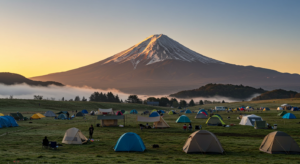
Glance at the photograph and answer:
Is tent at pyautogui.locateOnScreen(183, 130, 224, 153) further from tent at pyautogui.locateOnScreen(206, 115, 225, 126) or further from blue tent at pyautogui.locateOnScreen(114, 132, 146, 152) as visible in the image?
tent at pyautogui.locateOnScreen(206, 115, 225, 126)

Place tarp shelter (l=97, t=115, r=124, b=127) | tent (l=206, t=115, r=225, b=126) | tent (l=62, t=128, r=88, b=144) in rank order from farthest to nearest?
1. tent (l=206, t=115, r=225, b=126)
2. tarp shelter (l=97, t=115, r=124, b=127)
3. tent (l=62, t=128, r=88, b=144)

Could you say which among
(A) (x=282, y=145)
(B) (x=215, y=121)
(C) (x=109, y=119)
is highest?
(C) (x=109, y=119)

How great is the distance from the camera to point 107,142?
79.3 feet

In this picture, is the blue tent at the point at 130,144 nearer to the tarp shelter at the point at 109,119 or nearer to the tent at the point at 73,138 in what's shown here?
the tent at the point at 73,138

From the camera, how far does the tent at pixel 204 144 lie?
755 inches

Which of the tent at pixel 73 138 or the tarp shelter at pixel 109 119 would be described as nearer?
the tent at pixel 73 138

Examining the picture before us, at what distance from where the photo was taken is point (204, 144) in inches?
758

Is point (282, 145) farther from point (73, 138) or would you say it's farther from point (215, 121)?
point (215, 121)

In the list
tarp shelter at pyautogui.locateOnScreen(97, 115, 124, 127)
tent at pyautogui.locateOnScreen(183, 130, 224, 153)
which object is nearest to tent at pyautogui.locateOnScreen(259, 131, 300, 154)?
tent at pyautogui.locateOnScreen(183, 130, 224, 153)

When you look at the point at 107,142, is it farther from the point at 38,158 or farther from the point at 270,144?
the point at 270,144

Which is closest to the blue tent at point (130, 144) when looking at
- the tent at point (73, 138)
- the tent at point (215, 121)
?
the tent at point (73, 138)

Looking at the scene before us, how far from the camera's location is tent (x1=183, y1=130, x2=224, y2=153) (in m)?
19.2

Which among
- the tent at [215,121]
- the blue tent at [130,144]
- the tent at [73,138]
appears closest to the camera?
the blue tent at [130,144]

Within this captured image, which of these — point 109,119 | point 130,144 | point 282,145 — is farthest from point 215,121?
point 130,144
